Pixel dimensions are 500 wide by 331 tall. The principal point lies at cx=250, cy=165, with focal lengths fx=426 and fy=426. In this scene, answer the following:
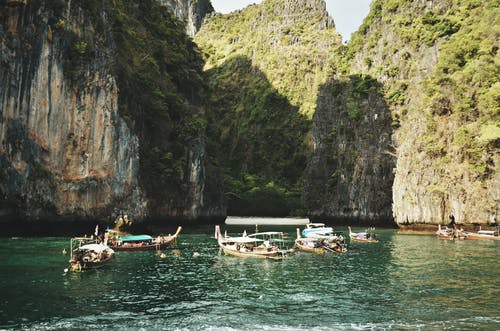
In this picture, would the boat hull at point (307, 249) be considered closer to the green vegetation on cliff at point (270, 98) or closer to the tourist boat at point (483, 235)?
the tourist boat at point (483, 235)

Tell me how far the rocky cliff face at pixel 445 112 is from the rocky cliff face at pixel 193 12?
125461 millimetres

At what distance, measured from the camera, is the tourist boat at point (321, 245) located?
43591 millimetres

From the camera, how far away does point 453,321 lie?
741 inches

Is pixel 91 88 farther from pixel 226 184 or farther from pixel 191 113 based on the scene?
pixel 226 184

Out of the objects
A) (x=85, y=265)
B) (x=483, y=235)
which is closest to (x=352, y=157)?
(x=483, y=235)

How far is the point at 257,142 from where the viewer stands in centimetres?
14025

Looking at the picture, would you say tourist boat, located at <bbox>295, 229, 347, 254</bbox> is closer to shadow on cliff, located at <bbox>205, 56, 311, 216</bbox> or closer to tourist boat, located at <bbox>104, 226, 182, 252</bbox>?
tourist boat, located at <bbox>104, 226, 182, 252</bbox>

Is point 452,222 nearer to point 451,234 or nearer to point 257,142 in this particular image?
point 451,234

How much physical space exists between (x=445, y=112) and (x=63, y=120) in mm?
53942

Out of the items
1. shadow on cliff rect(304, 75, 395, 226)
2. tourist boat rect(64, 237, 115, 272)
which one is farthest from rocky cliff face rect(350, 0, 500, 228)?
tourist boat rect(64, 237, 115, 272)

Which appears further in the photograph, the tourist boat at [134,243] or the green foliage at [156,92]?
the green foliage at [156,92]

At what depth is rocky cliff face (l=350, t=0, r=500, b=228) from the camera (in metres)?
57.9

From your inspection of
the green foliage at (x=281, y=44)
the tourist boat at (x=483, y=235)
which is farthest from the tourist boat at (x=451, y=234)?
the green foliage at (x=281, y=44)

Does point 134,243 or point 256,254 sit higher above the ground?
point 134,243
